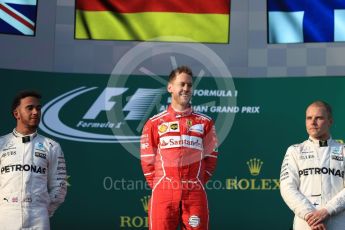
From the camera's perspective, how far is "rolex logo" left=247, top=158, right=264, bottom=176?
262 inches

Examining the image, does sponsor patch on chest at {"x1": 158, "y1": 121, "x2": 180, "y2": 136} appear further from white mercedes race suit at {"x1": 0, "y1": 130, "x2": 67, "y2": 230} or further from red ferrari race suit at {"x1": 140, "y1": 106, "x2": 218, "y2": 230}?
white mercedes race suit at {"x1": 0, "y1": 130, "x2": 67, "y2": 230}

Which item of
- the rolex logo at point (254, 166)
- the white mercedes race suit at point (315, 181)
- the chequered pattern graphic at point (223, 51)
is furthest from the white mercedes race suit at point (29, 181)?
the rolex logo at point (254, 166)

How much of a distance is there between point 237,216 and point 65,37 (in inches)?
104

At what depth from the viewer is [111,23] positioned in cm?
679

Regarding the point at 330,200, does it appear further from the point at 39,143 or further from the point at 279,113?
the point at 279,113

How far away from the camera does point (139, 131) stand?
6.67 m

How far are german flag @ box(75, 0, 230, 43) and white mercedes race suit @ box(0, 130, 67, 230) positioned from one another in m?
2.55

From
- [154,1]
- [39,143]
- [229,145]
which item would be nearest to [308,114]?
[39,143]

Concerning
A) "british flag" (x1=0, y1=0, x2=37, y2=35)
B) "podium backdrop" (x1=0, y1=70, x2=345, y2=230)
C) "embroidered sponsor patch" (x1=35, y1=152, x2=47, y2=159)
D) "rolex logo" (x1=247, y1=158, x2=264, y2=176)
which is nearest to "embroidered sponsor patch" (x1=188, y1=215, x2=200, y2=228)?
"embroidered sponsor patch" (x1=35, y1=152, x2=47, y2=159)

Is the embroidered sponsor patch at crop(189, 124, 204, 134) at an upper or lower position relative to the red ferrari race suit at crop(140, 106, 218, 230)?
upper

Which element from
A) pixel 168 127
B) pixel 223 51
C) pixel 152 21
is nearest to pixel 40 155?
pixel 168 127

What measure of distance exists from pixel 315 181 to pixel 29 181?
193 cm

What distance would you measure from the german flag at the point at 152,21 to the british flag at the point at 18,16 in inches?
18.8

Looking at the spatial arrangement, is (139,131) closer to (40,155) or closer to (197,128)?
(197,128)
